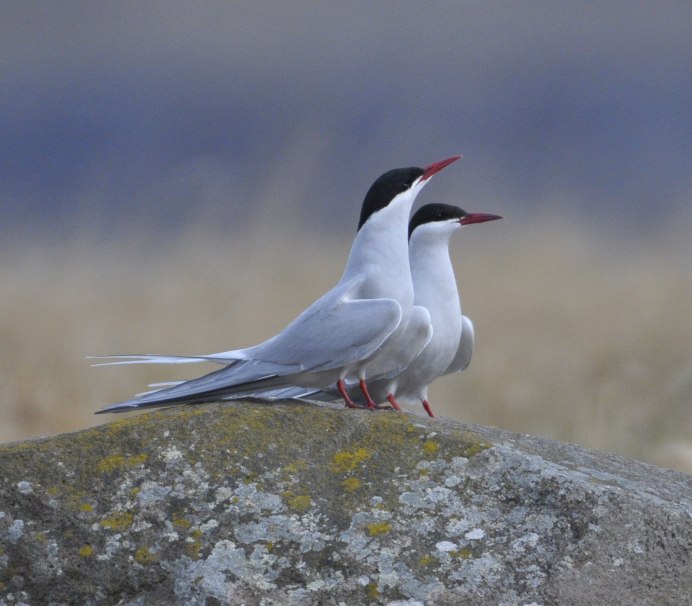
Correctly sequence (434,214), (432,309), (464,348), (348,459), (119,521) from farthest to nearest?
(464,348)
(434,214)
(432,309)
(348,459)
(119,521)

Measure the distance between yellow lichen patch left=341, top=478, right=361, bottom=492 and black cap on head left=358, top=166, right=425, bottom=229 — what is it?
2.15 metres

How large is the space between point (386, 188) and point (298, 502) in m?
2.42

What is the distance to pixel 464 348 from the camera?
7988 millimetres

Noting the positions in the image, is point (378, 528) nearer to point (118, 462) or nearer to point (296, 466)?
point (296, 466)

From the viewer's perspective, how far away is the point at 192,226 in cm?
1333

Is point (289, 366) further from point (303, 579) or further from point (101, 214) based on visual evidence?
point (101, 214)

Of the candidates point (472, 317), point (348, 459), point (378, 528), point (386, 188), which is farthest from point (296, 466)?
point (472, 317)

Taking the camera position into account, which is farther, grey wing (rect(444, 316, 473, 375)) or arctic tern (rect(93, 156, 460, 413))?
grey wing (rect(444, 316, 473, 375))

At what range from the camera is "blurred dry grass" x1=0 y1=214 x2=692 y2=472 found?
33.1ft

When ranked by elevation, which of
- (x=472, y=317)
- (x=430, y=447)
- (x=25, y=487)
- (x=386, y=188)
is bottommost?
(x=472, y=317)

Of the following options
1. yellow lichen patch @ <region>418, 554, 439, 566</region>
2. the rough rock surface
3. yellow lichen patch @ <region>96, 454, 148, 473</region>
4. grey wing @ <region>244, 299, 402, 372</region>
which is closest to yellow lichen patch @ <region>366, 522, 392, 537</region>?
the rough rock surface

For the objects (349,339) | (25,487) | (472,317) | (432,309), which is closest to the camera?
(25,487)

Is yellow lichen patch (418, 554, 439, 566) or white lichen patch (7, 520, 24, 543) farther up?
white lichen patch (7, 520, 24, 543)

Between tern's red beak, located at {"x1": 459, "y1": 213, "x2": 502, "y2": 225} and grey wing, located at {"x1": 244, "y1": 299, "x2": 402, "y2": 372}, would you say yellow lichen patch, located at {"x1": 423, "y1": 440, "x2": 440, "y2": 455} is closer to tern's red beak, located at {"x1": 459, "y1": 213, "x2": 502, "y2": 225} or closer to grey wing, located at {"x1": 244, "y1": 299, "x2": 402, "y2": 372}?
grey wing, located at {"x1": 244, "y1": 299, "x2": 402, "y2": 372}
